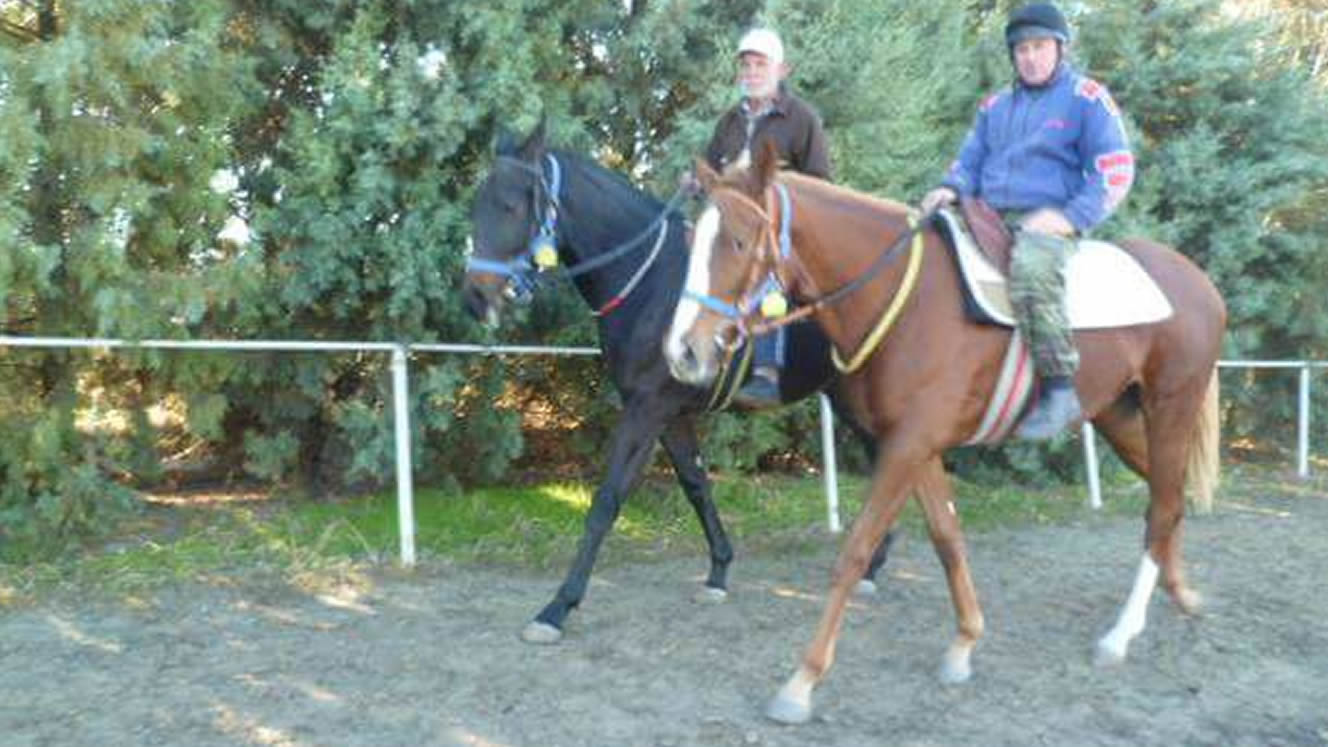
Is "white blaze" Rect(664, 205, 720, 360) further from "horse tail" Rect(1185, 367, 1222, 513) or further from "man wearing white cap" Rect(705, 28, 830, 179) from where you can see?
"horse tail" Rect(1185, 367, 1222, 513)

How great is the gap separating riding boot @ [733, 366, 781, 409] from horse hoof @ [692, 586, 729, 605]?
0.94m

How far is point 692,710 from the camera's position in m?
3.86

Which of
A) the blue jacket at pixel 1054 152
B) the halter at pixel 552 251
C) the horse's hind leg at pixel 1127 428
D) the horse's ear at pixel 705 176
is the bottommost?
the horse's hind leg at pixel 1127 428

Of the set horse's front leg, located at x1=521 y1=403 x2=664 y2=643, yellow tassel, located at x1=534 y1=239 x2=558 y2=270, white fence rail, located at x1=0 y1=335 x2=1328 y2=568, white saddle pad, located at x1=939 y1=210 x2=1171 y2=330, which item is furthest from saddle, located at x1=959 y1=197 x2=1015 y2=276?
white fence rail, located at x1=0 y1=335 x2=1328 y2=568

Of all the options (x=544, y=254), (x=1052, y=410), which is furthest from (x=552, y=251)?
(x=1052, y=410)

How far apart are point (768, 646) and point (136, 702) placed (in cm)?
243

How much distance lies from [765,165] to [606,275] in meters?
1.55

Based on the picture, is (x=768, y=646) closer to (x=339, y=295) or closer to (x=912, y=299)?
(x=912, y=299)

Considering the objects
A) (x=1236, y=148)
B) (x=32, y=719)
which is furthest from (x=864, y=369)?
(x=1236, y=148)

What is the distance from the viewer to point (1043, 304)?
13.4ft

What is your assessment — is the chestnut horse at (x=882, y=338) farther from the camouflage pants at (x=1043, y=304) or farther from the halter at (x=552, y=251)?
the halter at (x=552, y=251)

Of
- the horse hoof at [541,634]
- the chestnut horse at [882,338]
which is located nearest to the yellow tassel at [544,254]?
the chestnut horse at [882,338]

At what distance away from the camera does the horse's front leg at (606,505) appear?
183 inches

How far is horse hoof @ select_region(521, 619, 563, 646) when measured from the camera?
458 cm
